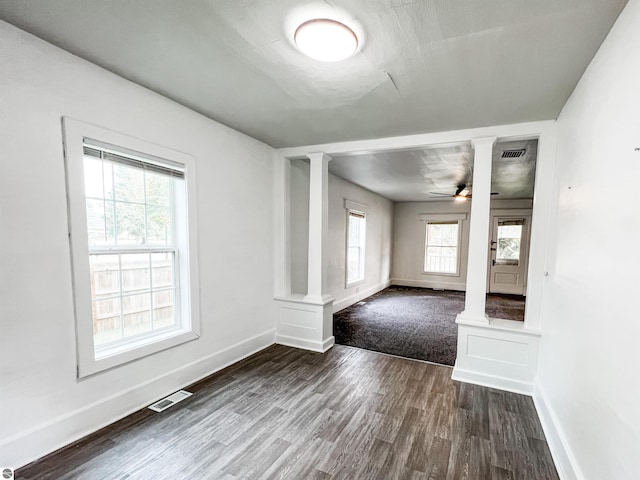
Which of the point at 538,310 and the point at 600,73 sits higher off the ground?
the point at 600,73

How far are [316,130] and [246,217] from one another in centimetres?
122

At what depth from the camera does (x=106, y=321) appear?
213 cm

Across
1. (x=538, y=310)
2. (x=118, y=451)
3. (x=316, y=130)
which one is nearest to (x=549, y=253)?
(x=538, y=310)

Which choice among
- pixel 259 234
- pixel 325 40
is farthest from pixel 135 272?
pixel 325 40

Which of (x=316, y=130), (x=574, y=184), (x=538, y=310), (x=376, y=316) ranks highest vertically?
(x=316, y=130)

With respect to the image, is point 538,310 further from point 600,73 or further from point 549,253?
point 600,73

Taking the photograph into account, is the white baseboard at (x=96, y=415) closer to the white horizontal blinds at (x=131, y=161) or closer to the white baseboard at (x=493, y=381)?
the white horizontal blinds at (x=131, y=161)

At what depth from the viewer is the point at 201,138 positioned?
2707 millimetres

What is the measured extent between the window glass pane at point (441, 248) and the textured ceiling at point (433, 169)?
1608 mm

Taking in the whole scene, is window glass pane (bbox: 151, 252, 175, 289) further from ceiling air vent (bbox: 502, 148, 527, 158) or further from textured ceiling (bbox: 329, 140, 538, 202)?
→ ceiling air vent (bbox: 502, 148, 527, 158)

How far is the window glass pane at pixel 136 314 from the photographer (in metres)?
2.26

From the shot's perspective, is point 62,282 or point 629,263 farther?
point 62,282

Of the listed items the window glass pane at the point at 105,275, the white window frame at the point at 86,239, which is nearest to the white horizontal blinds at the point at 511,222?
the white window frame at the point at 86,239

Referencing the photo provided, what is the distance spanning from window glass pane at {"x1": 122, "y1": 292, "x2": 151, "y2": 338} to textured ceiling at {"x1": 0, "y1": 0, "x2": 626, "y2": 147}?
1656 mm
